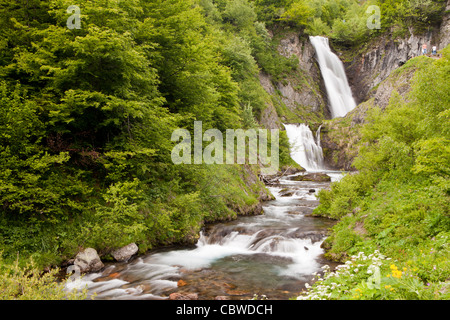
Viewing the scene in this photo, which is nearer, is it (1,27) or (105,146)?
(1,27)

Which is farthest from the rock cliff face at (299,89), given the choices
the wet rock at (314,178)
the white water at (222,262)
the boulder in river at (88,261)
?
the boulder in river at (88,261)

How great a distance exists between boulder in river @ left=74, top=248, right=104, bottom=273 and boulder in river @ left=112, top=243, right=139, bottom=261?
61 cm

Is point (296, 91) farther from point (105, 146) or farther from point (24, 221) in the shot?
point (24, 221)

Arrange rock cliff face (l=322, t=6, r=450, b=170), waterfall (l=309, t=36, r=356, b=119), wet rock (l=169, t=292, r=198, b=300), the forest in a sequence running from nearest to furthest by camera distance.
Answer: wet rock (l=169, t=292, r=198, b=300)
the forest
rock cliff face (l=322, t=6, r=450, b=170)
waterfall (l=309, t=36, r=356, b=119)

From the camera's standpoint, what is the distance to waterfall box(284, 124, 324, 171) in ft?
109

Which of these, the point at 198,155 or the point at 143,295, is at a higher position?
the point at 198,155

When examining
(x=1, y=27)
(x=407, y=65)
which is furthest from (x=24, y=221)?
(x=407, y=65)

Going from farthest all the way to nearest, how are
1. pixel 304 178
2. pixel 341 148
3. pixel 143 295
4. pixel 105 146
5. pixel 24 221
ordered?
pixel 341 148 < pixel 304 178 < pixel 105 146 < pixel 24 221 < pixel 143 295

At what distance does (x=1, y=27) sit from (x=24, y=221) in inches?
269

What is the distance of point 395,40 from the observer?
42.6 metres

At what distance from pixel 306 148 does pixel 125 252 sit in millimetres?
29014

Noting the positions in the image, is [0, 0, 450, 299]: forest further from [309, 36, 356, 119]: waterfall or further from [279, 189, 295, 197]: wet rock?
[309, 36, 356, 119]: waterfall

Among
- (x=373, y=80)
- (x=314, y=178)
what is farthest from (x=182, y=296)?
(x=373, y=80)

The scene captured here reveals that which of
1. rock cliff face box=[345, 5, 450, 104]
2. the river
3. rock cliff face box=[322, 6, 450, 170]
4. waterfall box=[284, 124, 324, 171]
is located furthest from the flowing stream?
rock cliff face box=[345, 5, 450, 104]
